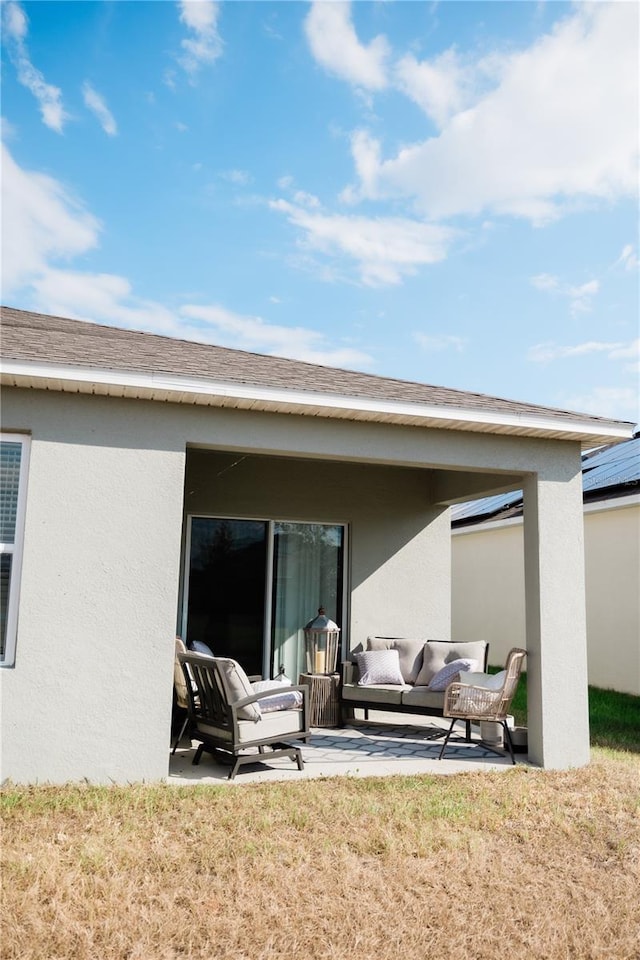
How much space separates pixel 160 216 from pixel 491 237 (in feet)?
17.4

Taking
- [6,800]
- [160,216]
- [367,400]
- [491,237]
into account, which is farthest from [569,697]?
[160,216]

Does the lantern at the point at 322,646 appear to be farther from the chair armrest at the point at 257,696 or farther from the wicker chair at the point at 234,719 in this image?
the chair armrest at the point at 257,696

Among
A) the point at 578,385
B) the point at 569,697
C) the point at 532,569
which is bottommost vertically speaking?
the point at 569,697

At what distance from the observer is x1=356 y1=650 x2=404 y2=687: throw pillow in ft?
29.7

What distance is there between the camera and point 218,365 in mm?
6973

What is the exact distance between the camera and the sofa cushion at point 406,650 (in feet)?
30.6

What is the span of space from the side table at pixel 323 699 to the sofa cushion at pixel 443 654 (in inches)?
44.3

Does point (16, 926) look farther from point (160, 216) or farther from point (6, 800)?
point (160, 216)

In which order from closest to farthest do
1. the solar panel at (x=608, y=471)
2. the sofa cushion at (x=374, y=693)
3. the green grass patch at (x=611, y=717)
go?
the sofa cushion at (x=374, y=693) < the green grass patch at (x=611, y=717) < the solar panel at (x=608, y=471)

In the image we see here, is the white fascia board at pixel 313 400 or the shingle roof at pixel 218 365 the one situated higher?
the shingle roof at pixel 218 365

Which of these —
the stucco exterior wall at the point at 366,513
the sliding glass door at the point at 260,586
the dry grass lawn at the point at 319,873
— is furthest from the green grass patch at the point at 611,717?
the sliding glass door at the point at 260,586

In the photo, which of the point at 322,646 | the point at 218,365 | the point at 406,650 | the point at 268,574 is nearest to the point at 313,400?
the point at 218,365

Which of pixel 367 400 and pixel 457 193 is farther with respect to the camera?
pixel 457 193

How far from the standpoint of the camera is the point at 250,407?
643 cm
